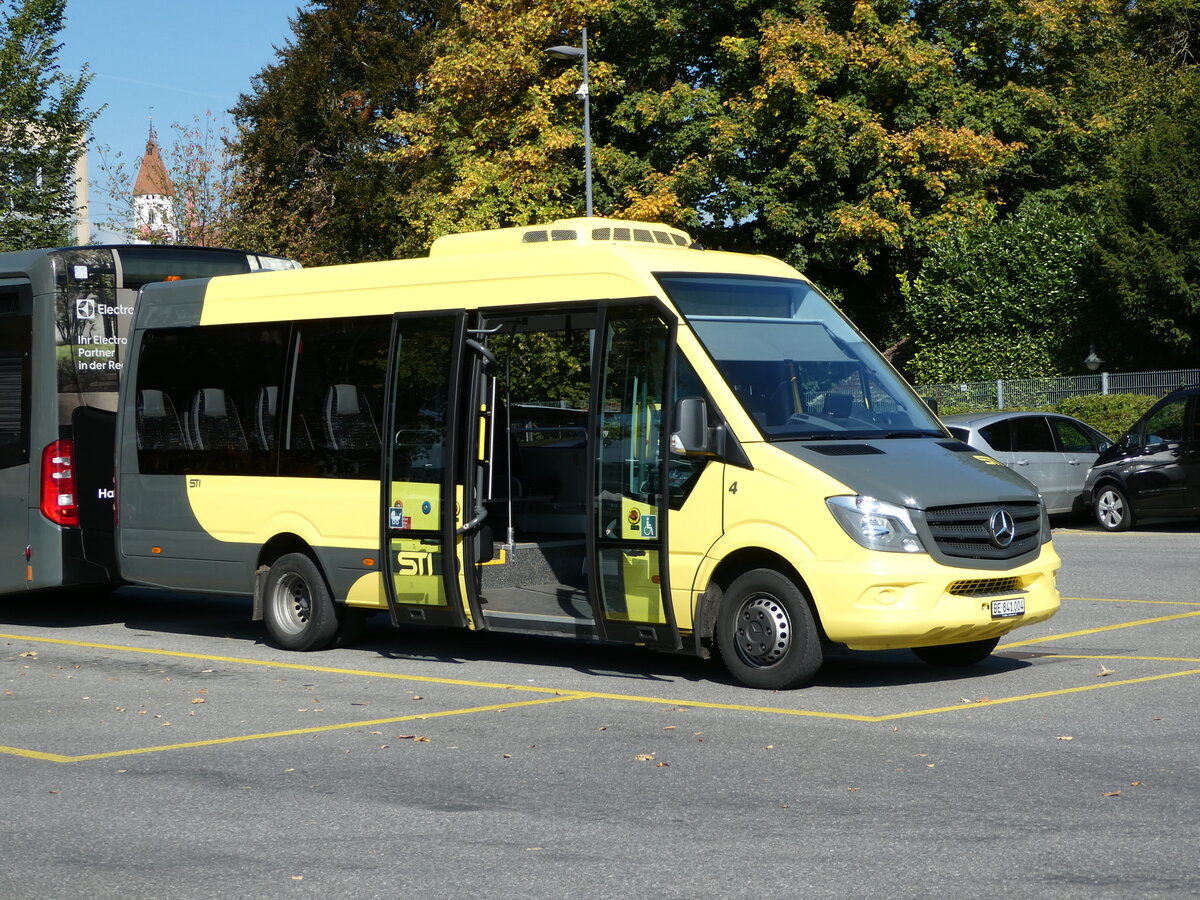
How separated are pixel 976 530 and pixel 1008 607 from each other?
0.52 m

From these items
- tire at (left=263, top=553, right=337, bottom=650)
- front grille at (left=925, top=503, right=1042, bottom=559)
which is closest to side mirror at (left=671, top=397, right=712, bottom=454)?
front grille at (left=925, top=503, right=1042, bottom=559)

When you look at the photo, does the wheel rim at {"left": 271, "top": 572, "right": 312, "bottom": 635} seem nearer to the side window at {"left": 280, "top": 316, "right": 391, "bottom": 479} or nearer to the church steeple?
the side window at {"left": 280, "top": 316, "right": 391, "bottom": 479}

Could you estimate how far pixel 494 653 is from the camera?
11.9 m

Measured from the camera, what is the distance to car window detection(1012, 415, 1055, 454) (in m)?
21.7

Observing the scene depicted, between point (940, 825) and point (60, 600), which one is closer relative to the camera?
point (940, 825)

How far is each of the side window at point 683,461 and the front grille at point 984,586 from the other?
1685 millimetres

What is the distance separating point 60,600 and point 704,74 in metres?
26.3

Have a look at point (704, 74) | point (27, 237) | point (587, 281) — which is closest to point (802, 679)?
point (587, 281)

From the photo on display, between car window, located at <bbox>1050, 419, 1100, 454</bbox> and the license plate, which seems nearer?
the license plate

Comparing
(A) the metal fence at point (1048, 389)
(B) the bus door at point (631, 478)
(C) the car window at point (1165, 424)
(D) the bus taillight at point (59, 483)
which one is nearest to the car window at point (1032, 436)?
(C) the car window at point (1165, 424)

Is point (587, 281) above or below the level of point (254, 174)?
below

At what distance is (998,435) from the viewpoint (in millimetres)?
21406

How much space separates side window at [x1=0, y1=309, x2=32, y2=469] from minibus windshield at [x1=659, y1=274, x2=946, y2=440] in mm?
6765

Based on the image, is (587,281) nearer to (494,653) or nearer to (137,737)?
(494,653)
